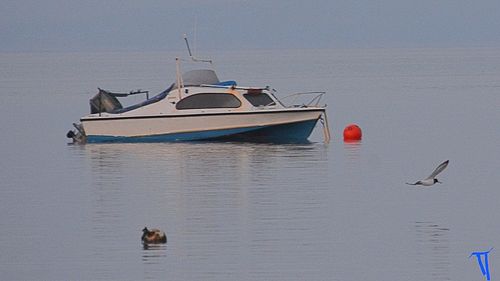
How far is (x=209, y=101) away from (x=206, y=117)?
0.44 meters

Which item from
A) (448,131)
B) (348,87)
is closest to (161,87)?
(348,87)

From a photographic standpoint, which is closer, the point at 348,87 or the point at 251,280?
the point at 251,280

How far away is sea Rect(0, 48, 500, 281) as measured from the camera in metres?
23.7

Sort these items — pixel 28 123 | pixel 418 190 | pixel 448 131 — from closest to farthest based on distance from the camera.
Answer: pixel 418 190, pixel 448 131, pixel 28 123

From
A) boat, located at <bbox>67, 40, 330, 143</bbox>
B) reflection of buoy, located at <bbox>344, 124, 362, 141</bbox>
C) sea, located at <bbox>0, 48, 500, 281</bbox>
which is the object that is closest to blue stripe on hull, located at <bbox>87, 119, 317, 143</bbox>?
boat, located at <bbox>67, 40, 330, 143</bbox>

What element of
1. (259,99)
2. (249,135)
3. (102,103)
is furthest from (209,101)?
(102,103)

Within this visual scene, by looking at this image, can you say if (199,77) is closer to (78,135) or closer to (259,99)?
(259,99)

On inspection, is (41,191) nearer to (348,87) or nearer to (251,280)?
(251,280)

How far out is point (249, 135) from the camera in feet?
141

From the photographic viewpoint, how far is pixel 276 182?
34.2m

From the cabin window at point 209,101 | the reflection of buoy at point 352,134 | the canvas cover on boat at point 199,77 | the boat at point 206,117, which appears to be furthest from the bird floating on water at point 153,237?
the reflection of buoy at point 352,134

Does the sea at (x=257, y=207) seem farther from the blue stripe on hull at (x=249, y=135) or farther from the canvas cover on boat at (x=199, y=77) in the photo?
the canvas cover on boat at (x=199, y=77)

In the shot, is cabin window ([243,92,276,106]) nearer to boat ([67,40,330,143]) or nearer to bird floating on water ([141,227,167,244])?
boat ([67,40,330,143])

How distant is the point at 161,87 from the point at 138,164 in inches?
2131
